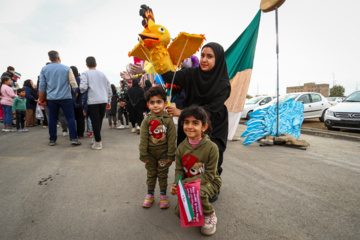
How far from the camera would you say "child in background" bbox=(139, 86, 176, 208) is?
2.06 metres

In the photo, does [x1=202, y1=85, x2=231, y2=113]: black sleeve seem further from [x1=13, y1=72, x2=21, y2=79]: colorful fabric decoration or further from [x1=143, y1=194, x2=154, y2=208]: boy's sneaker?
[x1=13, y1=72, x2=21, y2=79]: colorful fabric decoration

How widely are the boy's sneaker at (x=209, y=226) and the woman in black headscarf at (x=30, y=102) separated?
8.67m

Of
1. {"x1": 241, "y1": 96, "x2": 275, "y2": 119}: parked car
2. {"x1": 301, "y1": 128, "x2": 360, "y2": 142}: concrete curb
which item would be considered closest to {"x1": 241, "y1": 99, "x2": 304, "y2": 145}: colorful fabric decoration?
{"x1": 301, "y1": 128, "x2": 360, "y2": 142}: concrete curb

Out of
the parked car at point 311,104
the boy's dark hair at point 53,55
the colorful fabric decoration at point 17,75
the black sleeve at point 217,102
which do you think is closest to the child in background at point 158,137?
the black sleeve at point 217,102

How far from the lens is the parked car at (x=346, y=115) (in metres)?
6.61

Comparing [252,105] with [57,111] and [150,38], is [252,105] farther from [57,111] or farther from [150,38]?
[150,38]

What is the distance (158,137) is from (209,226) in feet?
3.13

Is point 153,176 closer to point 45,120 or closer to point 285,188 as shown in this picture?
point 285,188

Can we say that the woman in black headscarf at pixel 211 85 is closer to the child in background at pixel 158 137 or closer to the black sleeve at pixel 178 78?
the black sleeve at pixel 178 78

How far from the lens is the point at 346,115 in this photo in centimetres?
684

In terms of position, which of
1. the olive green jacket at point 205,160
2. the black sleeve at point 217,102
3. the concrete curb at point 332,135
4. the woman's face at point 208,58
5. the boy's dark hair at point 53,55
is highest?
the boy's dark hair at point 53,55

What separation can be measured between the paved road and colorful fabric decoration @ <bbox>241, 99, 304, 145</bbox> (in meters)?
1.17

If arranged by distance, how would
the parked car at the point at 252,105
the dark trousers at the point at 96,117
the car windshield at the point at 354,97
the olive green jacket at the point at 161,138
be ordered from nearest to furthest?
the olive green jacket at the point at 161,138 < the dark trousers at the point at 96,117 < the car windshield at the point at 354,97 < the parked car at the point at 252,105

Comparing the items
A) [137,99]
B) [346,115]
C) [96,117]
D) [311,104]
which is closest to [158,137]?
[96,117]
